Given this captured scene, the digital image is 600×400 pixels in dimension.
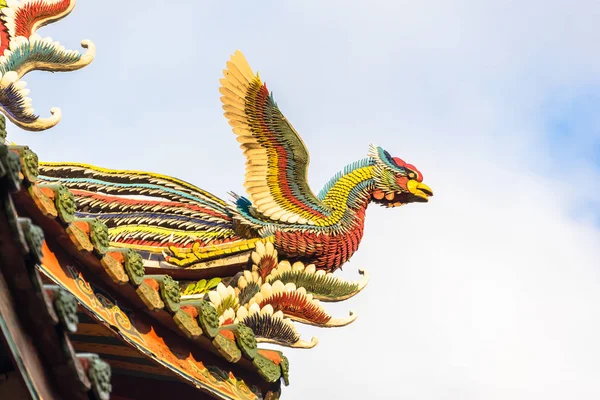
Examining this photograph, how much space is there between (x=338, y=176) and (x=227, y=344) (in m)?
6.29

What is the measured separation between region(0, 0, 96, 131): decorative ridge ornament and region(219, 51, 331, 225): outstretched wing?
1.77 meters

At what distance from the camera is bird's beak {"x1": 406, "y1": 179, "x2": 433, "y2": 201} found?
1427 centimetres

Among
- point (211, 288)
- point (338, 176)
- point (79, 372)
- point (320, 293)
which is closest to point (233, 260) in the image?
point (211, 288)

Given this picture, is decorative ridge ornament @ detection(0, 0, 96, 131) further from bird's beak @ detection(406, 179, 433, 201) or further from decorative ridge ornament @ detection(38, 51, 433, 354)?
bird's beak @ detection(406, 179, 433, 201)

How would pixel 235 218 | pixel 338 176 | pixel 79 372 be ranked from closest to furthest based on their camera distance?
pixel 79 372, pixel 235 218, pixel 338 176

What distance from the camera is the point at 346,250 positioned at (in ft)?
43.5

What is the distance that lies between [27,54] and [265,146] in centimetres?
290

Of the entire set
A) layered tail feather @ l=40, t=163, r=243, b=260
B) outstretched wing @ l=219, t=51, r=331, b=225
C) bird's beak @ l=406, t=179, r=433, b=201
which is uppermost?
bird's beak @ l=406, t=179, r=433, b=201

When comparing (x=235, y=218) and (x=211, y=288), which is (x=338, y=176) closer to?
(x=235, y=218)

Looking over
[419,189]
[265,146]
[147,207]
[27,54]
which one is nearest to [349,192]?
[419,189]


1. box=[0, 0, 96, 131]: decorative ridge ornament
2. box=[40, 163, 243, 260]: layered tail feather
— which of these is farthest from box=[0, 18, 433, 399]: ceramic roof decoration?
box=[0, 0, 96, 131]: decorative ridge ornament

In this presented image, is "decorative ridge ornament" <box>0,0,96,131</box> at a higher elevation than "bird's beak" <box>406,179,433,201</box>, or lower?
lower

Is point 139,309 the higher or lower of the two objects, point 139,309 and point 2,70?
the lower

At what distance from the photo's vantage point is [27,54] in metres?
12.3
